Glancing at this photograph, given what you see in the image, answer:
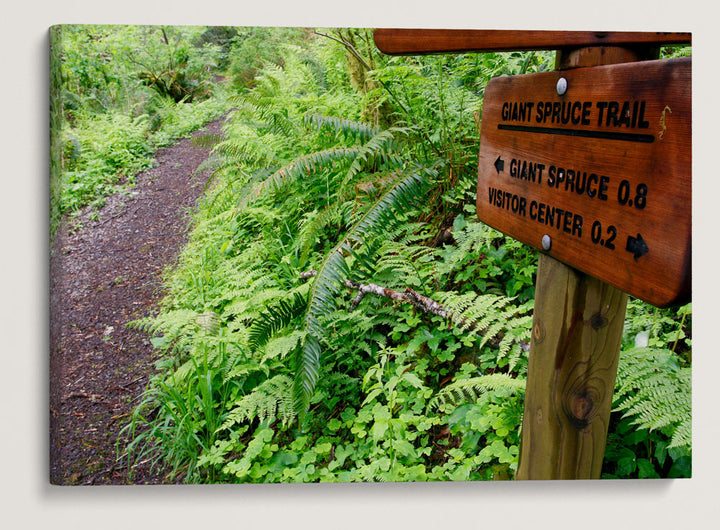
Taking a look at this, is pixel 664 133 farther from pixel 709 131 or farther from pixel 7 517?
pixel 7 517

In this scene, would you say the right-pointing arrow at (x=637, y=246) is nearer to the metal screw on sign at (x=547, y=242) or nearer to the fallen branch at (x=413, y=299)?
the metal screw on sign at (x=547, y=242)

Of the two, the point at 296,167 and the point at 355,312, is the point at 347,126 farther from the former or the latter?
the point at 355,312

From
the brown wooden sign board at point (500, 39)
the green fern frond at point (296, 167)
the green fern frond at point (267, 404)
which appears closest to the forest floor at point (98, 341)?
the green fern frond at point (267, 404)

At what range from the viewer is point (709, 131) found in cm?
175

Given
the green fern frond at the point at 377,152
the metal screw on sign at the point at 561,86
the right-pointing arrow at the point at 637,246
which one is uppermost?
the green fern frond at the point at 377,152

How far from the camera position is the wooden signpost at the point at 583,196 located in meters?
0.88

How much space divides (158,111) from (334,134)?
2.41 ft

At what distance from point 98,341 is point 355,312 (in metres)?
0.91

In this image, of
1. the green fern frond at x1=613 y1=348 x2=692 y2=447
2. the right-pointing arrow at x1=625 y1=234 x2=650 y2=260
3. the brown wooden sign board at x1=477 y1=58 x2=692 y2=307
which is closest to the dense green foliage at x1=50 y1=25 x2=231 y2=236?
the brown wooden sign board at x1=477 y1=58 x2=692 y2=307

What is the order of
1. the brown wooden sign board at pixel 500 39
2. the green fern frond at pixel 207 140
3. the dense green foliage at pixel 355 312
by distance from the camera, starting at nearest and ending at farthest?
the brown wooden sign board at pixel 500 39 → the dense green foliage at pixel 355 312 → the green fern frond at pixel 207 140

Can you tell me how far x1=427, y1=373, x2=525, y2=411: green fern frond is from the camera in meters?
1.48

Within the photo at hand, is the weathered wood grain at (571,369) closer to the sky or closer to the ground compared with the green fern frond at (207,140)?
closer to the ground

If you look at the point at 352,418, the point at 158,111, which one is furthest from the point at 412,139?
the point at 352,418

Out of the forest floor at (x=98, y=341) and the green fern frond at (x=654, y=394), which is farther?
the forest floor at (x=98, y=341)
